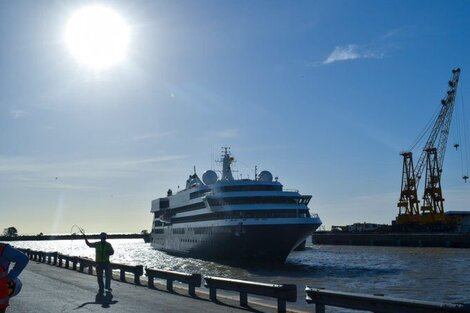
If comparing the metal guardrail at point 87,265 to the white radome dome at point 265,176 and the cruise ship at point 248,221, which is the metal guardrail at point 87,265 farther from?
the white radome dome at point 265,176

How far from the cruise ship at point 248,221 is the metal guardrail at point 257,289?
31.1m

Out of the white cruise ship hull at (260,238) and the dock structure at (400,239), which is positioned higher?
the dock structure at (400,239)

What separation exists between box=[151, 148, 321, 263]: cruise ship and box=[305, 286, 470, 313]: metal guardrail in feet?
115

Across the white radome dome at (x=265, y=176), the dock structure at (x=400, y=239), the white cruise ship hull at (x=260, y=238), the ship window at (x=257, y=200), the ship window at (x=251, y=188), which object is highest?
the white radome dome at (x=265, y=176)

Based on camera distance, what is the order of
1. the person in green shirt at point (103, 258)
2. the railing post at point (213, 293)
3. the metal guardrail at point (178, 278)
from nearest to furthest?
the railing post at point (213, 293), the metal guardrail at point (178, 278), the person in green shirt at point (103, 258)

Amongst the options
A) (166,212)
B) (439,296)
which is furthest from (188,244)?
(439,296)

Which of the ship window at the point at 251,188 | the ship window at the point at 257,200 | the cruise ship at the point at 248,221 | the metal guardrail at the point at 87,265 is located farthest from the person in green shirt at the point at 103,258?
the ship window at the point at 251,188

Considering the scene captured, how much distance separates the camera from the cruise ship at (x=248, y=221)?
46.5m

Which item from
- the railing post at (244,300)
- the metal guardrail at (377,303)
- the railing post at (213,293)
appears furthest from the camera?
the railing post at (213,293)

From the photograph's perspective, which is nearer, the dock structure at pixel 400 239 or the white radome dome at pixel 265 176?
the white radome dome at pixel 265 176

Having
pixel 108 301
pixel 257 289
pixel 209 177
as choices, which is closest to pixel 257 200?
pixel 209 177

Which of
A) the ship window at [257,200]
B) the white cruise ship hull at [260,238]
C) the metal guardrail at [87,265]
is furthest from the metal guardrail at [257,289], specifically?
the ship window at [257,200]

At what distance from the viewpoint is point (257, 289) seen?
13297 millimetres

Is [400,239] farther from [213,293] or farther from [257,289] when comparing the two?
[257,289]
